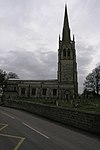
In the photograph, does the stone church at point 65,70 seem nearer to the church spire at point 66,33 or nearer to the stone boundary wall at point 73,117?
the church spire at point 66,33

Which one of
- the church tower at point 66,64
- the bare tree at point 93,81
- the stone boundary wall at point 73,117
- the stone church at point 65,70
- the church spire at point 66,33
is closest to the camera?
the stone boundary wall at point 73,117

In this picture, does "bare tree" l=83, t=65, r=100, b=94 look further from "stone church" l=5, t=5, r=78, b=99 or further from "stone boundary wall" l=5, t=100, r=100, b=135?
"stone boundary wall" l=5, t=100, r=100, b=135

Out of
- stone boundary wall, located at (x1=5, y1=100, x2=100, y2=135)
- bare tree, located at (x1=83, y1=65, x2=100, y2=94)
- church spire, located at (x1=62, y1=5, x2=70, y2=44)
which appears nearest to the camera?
stone boundary wall, located at (x1=5, y1=100, x2=100, y2=135)

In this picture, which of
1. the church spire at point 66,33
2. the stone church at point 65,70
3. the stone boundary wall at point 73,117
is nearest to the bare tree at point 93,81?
the stone church at point 65,70

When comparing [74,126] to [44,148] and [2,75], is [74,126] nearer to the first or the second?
[44,148]

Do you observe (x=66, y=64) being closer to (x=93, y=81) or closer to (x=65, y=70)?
(x=65, y=70)

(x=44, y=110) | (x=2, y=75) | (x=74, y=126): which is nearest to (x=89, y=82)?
(x=2, y=75)

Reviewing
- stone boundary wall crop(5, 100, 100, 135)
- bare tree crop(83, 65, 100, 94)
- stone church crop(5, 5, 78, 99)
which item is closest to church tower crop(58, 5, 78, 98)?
stone church crop(5, 5, 78, 99)

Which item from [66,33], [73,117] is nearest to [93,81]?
[66,33]

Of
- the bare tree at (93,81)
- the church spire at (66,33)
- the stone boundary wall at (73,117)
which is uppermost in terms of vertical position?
the church spire at (66,33)

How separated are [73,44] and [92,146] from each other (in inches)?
3566

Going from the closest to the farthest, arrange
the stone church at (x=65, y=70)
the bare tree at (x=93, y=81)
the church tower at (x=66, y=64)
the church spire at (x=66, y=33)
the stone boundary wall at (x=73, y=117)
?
1. the stone boundary wall at (x=73, y=117)
2. the bare tree at (x=93, y=81)
3. the stone church at (x=65, y=70)
4. the church tower at (x=66, y=64)
5. the church spire at (x=66, y=33)

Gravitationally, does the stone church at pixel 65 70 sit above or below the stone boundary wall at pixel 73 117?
above

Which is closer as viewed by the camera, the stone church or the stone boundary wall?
the stone boundary wall
